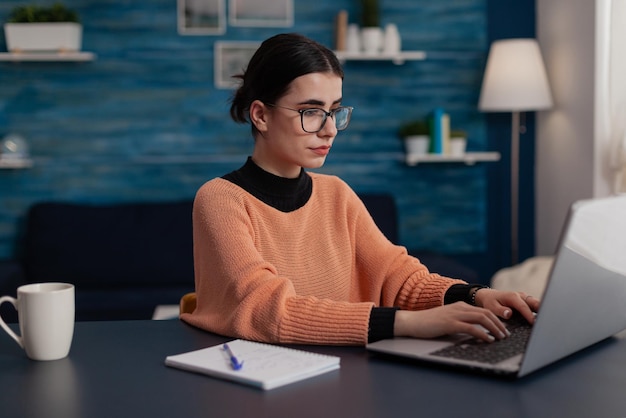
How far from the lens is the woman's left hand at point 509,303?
1512 millimetres

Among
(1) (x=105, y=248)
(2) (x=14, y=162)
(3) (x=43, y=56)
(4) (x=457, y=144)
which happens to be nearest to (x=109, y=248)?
(1) (x=105, y=248)

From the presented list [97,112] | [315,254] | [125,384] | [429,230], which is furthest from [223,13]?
[125,384]

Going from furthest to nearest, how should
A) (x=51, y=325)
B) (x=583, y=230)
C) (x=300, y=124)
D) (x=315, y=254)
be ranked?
(x=315, y=254) → (x=300, y=124) → (x=51, y=325) → (x=583, y=230)

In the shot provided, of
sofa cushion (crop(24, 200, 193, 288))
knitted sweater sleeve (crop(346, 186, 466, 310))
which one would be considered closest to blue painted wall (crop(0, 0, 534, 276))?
sofa cushion (crop(24, 200, 193, 288))

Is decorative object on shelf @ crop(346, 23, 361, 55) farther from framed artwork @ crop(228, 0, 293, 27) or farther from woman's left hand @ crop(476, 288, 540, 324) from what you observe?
woman's left hand @ crop(476, 288, 540, 324)

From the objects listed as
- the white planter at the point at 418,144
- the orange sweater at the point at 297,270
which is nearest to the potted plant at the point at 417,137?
the white planter at the point at 418,144

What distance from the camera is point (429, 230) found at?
15.5 ft

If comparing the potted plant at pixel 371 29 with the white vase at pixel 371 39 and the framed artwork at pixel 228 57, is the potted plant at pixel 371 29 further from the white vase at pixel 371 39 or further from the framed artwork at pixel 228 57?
the framed artwork at pixel 228 57

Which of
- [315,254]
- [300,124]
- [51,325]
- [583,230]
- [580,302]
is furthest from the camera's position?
[315,254]

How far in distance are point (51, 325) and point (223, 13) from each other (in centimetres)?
337

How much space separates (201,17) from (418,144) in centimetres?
130

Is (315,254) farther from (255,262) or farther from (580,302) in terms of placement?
(580,302)

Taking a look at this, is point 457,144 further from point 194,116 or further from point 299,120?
point 299,120

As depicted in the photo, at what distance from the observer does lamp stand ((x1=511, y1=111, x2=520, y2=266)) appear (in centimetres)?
452
